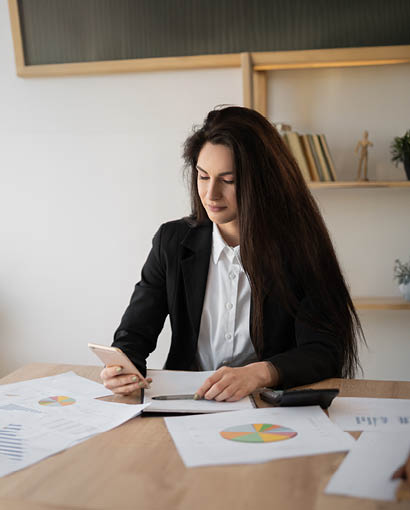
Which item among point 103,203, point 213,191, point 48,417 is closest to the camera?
point 48,417

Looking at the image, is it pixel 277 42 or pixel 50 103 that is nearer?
pixel 277 42

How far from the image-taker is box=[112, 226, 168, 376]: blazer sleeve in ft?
5.60

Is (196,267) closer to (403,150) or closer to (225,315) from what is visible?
(225,315)

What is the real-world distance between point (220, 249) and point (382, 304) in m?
1.29

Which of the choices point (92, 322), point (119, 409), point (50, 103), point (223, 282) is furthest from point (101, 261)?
point (119, 409)

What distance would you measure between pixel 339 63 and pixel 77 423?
7.41 ft

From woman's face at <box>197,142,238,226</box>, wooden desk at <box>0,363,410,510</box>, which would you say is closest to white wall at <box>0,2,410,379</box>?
woman's face at <box>197,142,238,226</box>

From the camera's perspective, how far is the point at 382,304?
2764 millimetres

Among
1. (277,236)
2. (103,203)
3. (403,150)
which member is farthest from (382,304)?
(103,203)

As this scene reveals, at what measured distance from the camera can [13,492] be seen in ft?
2.82

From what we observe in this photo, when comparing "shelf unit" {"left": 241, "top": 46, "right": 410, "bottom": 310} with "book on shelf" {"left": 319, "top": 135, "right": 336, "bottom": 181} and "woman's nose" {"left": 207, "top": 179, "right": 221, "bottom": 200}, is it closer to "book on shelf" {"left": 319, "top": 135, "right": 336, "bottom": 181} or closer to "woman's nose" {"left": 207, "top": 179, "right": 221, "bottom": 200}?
"book on shelf" {"left": 319, "top": 135, "right": 336, "bottom": 181}

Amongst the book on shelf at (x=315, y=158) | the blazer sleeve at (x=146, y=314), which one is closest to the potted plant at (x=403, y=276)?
the book on shelf at (x=315, y=158)

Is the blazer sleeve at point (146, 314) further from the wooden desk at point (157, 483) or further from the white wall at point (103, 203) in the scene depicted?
the white wall at point (103, 203)

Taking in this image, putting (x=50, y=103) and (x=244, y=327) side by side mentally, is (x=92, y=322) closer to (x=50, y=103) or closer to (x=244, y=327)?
(x=50, y=103)
